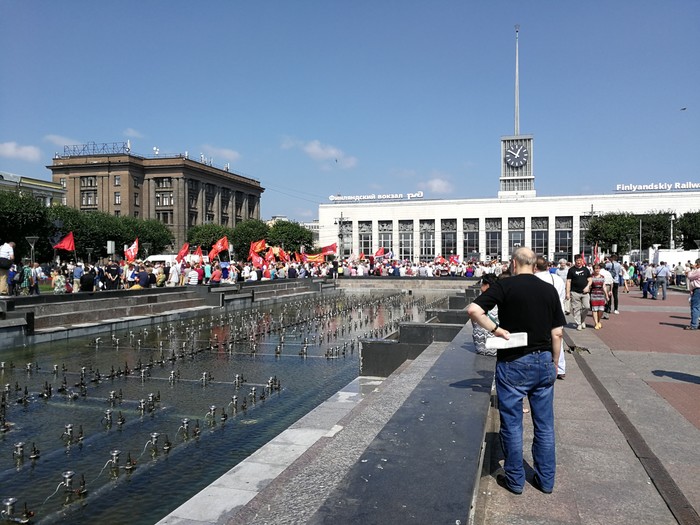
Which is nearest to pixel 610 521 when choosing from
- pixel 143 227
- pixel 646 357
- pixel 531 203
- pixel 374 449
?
pixel 374 449

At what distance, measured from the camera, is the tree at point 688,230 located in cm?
6856

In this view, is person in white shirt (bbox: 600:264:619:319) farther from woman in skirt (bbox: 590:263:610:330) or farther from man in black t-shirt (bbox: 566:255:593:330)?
man in black t-shirt (bbox: 566:255:593:330)

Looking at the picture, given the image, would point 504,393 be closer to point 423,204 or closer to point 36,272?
point 36,272

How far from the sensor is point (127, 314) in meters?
17.7

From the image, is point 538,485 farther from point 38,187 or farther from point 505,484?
point 38,187

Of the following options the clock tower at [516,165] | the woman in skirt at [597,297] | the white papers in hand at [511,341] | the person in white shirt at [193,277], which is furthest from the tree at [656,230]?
the white papers in hand at [511,341]

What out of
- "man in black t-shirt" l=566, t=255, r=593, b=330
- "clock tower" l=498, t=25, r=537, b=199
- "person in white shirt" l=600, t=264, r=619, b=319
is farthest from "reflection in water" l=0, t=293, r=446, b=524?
"clock tower" l=498, t=25, r=537, b=199

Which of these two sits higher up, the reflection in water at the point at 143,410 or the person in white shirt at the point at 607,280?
the person in white shirt at the point at 607,280

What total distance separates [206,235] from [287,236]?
1291cm

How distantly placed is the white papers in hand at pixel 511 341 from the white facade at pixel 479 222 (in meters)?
80.5

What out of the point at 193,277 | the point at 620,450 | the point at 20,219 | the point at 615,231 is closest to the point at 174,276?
the point at 193,277

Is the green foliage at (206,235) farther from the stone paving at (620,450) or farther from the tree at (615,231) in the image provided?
the stone paving at (620,450)

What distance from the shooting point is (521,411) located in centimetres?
394

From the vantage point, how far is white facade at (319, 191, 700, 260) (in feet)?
283
